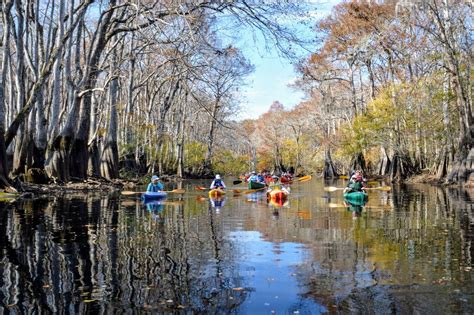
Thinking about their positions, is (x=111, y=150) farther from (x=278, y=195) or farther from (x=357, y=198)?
(x=357, y=198)

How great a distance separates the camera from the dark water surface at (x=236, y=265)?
516cm

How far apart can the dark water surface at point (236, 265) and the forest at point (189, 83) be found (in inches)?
156

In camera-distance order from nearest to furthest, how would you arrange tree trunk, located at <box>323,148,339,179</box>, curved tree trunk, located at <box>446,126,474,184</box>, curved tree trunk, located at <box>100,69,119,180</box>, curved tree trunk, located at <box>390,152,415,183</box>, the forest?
the forest < curved tree trunk, located at <box>446,126,474,184</box> < curved tree trunk, located at <box>100,69,119,180</box> < curved tree trunk, located at <box>390,152,415,183</box> < tree trunk, located at <box>323,148,339,179</box>

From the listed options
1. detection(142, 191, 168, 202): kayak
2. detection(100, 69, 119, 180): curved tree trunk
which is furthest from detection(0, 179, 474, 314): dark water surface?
detection(100, 69, 119, 180): curved tree trunk

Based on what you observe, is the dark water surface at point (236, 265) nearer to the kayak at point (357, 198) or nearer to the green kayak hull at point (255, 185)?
the kayak at point (357, 198)

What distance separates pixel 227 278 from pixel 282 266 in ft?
3.42

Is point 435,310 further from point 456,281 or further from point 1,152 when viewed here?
point 1,152

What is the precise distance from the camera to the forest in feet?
57.0

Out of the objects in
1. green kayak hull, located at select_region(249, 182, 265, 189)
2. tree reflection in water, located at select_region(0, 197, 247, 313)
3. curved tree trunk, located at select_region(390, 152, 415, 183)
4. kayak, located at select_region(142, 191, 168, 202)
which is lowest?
tree reflection in water, located at select_region(0, 197, 247, 313)

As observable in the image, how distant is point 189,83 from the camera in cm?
3922

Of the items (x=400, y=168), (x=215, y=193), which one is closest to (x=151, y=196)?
(x=215, y=193)

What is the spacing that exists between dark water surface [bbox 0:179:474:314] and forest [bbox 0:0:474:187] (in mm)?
3963

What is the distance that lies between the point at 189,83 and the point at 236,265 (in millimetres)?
33165

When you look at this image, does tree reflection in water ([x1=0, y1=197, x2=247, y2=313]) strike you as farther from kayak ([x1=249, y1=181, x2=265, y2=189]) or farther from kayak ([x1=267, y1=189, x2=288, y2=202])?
kayak ([x1=249, y1=181, x2=265, y2=189])
